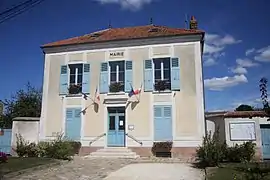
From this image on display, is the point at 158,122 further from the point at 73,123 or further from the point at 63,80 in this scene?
the point at 63,80

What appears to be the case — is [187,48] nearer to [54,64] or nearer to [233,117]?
[233,117]

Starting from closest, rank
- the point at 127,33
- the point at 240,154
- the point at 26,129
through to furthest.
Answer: the point at 240,154, the point at 26,129, the point at 127,33

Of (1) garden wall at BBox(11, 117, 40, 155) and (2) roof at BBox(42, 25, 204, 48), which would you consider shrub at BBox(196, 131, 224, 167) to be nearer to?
(2) roof at BBox(42, 25, 204, 48)

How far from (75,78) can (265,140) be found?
11600mm

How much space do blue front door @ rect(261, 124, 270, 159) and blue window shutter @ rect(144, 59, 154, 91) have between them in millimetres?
6431

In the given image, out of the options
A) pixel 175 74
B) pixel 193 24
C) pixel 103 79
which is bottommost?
pixel 103 79

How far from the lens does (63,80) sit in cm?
1842

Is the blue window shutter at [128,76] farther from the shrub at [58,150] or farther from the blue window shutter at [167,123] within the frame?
the shrub at [58,150]

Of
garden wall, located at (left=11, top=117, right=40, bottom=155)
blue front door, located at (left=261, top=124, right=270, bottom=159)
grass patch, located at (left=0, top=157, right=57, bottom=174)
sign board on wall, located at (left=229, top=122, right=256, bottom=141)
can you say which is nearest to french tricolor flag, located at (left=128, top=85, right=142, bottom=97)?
sign board on wall, located at (left=229, top=122, right=256, bottom=141)

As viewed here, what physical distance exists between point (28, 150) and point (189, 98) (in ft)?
29.2

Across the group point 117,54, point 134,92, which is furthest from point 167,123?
point 117,54

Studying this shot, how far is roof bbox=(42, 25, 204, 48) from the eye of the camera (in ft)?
57.0

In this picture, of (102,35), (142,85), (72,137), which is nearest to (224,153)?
(142,85)

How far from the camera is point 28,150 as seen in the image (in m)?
14.4
